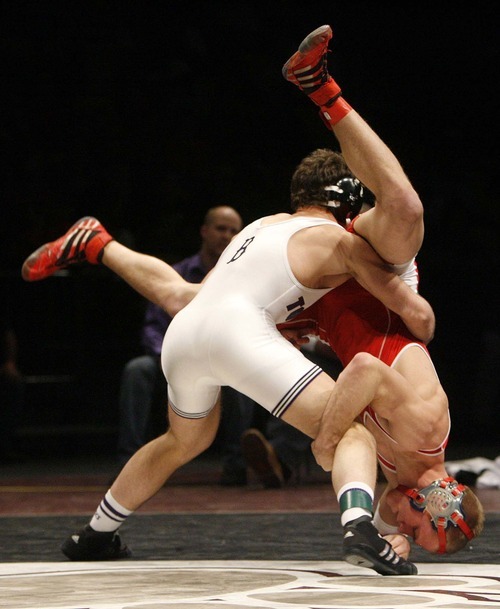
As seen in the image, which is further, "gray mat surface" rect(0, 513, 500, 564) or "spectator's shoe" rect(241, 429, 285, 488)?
"spectator's shoe" rect(241, 429, 285, 488)

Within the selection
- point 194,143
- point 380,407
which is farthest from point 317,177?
point 194,143

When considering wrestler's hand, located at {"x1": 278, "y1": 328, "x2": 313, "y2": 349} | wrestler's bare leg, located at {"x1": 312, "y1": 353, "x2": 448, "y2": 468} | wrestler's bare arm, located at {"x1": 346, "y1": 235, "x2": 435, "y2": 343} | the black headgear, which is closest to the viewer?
wrestler's bare leg, located at {"x1": 312, "y1": 353, "x2": 448, "y2": 468}

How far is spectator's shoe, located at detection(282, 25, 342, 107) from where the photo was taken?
104 inches

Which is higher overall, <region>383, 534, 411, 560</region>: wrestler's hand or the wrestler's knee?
the wrestler's knee

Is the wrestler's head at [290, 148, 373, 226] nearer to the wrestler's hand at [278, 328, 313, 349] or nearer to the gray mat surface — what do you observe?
the wrestler's hand at [278, 328, 313, 349]

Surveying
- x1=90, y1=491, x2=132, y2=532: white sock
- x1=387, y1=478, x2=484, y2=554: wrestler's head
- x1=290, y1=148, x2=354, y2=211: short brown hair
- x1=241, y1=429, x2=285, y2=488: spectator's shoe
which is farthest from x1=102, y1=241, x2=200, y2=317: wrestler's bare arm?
x1=241, y1=429, x2=285, y2=488: spectator's shoe

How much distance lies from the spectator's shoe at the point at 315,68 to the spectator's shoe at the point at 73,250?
0.92 metres

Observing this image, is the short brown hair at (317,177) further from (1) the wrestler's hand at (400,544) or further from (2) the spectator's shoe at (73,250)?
(1) the wrestler's hand at (400,544)

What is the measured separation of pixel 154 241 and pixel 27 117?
153 cm

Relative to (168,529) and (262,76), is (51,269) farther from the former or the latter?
(262,76)

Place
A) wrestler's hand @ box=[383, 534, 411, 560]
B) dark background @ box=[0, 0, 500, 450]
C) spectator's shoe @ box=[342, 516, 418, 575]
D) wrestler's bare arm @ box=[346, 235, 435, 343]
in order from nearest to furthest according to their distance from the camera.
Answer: spectator's shoe @ box=[342, 516, 418, 575] → wrestler's bare arm @ box=[346, 235, 435, 343] → wrestler's hand @ box=[383, 534, 411, 560] → dark background @ box=[0, 0, 500, 450]

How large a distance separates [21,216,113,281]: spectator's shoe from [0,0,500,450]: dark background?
4935 mm

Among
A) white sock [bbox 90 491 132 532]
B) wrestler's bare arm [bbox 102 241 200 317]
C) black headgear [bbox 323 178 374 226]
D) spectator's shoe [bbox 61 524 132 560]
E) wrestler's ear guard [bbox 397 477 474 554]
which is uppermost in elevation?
black headgear [bbox 323 178 374 226]

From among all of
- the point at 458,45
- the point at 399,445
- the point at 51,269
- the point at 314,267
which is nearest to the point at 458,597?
the point at 399,445
